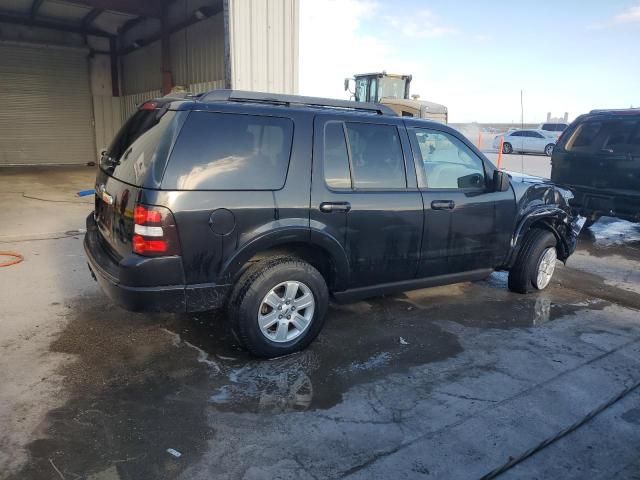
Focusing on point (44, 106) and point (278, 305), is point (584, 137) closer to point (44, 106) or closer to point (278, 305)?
point (278, 305)

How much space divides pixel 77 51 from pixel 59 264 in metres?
15.7

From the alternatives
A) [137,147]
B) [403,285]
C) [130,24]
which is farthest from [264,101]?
[130,24]

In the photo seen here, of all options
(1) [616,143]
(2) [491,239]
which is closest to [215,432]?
(2) [491,239]

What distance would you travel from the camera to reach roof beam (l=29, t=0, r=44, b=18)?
14898 mm

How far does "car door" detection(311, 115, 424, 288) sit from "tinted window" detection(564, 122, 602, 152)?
16.8ft

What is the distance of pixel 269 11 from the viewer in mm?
8719

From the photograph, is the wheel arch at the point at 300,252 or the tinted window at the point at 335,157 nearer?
the wheel arch at the point at 300,252

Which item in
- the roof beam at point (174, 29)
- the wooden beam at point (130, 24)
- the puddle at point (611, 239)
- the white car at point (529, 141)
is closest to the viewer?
the puddle at point (611, 239)

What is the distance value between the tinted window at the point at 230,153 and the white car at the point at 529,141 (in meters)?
25.9

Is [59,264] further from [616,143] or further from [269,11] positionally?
[616,143]

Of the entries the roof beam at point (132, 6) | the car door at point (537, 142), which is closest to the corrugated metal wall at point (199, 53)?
the roof beam at point (132, 6)

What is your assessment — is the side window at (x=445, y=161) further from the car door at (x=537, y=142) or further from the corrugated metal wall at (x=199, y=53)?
the car door at (x=537, y=142)

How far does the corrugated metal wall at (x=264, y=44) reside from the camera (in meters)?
8.38

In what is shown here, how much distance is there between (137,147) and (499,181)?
10.4 feet
